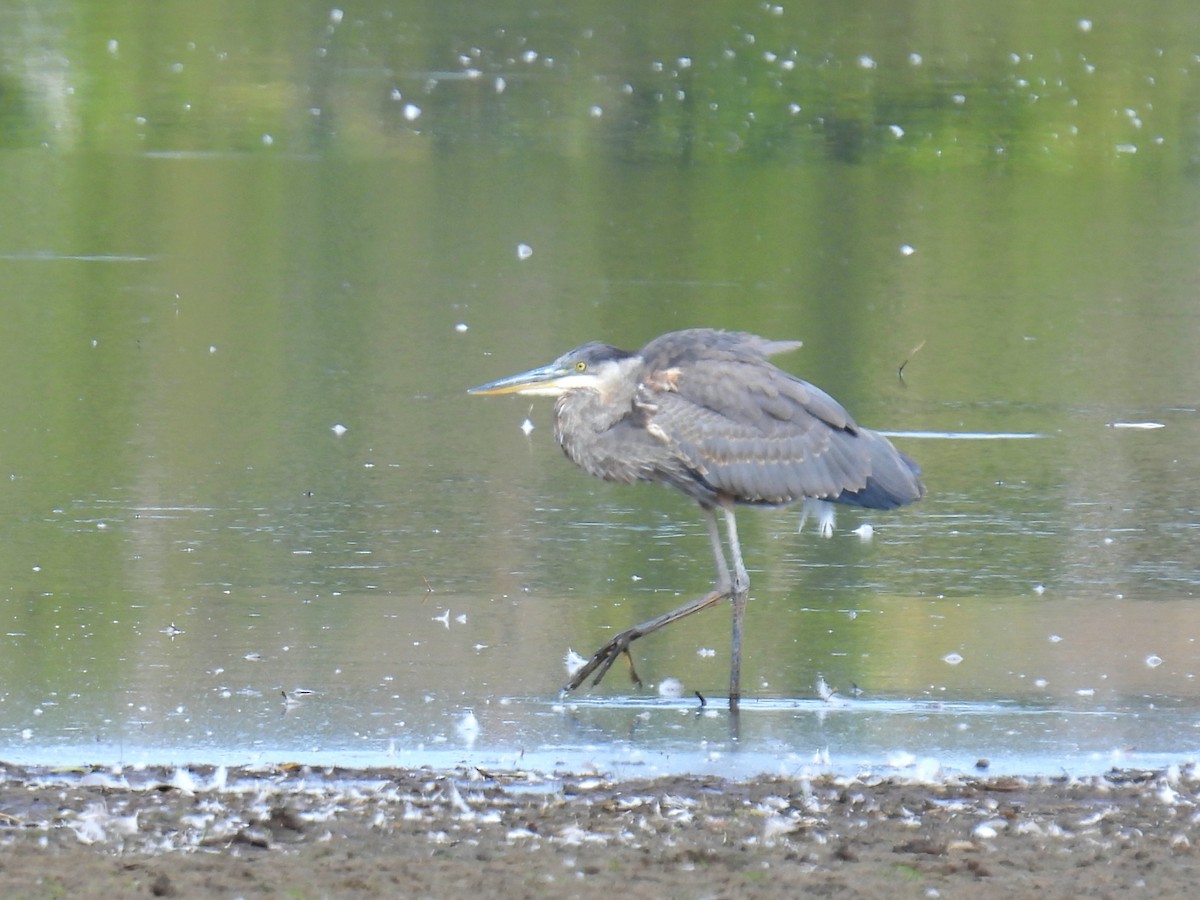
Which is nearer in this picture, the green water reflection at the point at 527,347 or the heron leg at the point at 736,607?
the heron leg at the point at 736,607

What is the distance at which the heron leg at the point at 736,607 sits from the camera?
21.4 ft

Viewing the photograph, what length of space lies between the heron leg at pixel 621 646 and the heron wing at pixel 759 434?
37 centimetres

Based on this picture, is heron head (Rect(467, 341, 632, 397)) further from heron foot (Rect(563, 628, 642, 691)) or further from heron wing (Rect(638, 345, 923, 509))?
heron foot (Rect(563, 628, 642, 691))

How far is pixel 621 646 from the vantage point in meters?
6.61

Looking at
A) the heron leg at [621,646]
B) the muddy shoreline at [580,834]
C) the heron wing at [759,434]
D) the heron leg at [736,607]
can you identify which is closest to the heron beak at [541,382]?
the heron wing at [759,434]

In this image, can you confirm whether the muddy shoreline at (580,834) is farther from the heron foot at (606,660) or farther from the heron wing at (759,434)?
the heron wing at (759,434)

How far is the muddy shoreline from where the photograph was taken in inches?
182

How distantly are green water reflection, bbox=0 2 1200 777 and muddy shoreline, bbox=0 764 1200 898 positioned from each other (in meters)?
0.61

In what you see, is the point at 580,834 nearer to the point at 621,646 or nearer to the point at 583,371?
the point at 621,646

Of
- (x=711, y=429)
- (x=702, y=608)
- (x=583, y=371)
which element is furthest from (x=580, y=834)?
(x=583, y=371)

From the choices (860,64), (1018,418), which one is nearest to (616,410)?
(1018,418)

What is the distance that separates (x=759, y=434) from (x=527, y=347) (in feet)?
15.7

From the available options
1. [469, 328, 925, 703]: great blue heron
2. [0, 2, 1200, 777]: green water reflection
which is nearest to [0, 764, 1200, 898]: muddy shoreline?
[0, 2, 1200, 777]: green water reflection

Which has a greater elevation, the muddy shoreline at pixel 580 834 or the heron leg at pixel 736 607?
the heron leg at pixel 736 607
